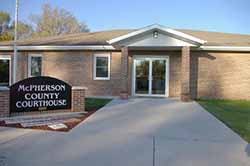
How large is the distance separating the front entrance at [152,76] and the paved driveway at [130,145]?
7.30 meters

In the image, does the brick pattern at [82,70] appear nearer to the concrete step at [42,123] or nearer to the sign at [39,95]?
the sign at [39,95]

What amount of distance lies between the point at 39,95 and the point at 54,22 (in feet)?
131

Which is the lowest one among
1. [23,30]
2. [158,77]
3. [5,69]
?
[158,77]

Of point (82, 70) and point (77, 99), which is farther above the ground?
point (82, 70)

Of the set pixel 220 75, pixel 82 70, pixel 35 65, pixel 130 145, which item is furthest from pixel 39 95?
pixel 220 75

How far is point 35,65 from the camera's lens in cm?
1684

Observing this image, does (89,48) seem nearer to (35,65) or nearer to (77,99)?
(35,65)

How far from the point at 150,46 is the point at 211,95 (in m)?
5.12

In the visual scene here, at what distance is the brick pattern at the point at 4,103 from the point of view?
25.5ft

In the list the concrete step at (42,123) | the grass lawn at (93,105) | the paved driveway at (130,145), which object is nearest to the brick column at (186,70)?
the grass lawn at (93,105)

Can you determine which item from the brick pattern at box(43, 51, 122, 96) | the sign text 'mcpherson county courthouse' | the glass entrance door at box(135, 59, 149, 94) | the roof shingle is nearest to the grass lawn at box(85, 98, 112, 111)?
the sign text 'mcpherson county courthouse'

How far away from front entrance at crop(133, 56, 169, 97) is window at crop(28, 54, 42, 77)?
6.47 meters

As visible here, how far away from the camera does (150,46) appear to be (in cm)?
1352

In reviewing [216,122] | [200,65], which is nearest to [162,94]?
[200,65]
